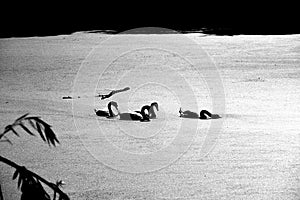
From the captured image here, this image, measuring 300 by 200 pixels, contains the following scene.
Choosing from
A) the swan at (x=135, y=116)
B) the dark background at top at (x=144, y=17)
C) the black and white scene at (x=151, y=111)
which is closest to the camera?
the black and white scene at (x=151, y=111)

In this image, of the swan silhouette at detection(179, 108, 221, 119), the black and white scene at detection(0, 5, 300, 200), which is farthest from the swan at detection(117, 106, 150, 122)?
the swan silhouette at detection(179, 108, 221, 119)

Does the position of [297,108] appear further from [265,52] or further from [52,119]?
[265,52]

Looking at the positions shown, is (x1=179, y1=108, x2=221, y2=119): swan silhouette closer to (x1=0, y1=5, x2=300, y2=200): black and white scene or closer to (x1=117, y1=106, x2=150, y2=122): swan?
(x1=0, y1=5, x2=300, y2=200): black and white scene

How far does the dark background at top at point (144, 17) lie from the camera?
7.20 m

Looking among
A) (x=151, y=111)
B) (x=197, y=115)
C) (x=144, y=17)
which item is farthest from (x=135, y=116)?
(x=144, y=17)

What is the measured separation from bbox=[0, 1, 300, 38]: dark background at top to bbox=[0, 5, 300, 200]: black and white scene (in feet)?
0.21

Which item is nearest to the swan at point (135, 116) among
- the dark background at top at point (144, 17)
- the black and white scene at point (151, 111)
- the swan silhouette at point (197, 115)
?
the black and white scene at point (151, 111)

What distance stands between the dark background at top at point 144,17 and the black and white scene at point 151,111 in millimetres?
65

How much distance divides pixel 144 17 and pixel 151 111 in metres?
4.24

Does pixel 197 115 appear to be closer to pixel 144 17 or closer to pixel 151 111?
pixel 151 111

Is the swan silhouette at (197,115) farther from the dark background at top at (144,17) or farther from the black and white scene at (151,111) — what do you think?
the dark background at top at (144,17)

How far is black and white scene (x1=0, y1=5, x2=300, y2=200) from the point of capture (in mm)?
2488

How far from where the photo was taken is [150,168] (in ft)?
9.09

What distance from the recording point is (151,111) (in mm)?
3717
